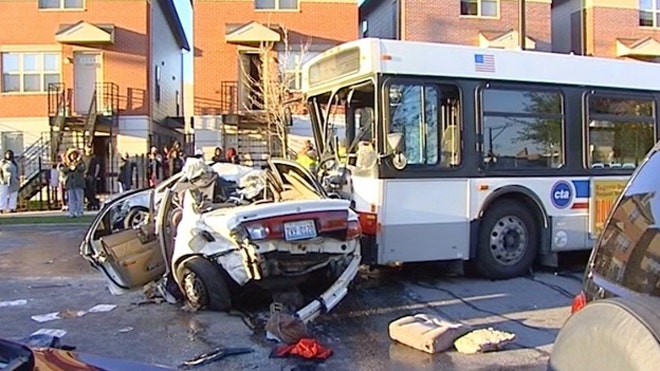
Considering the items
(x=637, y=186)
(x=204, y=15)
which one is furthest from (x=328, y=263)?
(x=204, y=15)

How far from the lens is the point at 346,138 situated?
9.75 meters

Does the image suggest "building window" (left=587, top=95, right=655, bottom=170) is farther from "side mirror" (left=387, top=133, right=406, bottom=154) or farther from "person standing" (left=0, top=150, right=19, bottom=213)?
"person standing" (left=0, top=150, right=19, bottom=213)

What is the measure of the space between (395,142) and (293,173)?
Result: 50.1 inches

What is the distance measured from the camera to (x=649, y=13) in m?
29.1

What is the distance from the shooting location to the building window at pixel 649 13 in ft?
95.1

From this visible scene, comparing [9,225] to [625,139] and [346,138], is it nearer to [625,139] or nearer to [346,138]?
[346,138]

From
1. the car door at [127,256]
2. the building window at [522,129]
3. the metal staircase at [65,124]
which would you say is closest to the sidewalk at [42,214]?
the metal staircase at [65,124]

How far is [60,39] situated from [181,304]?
21.2 m

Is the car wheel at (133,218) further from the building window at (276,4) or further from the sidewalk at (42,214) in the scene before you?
the building window at (276,4)

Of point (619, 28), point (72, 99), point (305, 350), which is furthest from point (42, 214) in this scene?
point (619, 28)

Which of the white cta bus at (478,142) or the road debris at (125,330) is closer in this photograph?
the road debris at (125,330)

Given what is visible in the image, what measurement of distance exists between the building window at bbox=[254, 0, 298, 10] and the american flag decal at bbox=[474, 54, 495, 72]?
18852 millimetres

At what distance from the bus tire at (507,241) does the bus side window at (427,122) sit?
3.24 feet

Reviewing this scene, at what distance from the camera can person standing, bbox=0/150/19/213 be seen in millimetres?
21109
